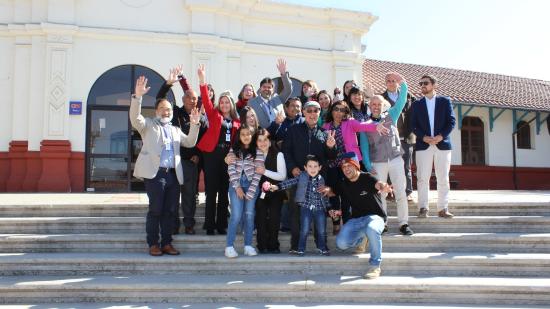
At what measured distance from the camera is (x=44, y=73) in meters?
10.3

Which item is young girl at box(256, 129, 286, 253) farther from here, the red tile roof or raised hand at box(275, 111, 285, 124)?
the red tile roof

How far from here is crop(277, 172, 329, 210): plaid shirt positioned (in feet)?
17.4

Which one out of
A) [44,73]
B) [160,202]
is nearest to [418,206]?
[160,202]

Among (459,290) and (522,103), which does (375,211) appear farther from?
(522,103)

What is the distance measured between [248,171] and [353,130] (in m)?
1.49

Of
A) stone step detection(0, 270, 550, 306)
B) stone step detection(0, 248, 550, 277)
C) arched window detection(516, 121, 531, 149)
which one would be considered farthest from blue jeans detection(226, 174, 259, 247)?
arched window detection(516, 121, 531, 149)

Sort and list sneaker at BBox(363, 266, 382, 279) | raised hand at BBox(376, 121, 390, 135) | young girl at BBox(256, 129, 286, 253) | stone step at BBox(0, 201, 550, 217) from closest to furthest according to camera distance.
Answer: sneaker at BBox(363, 266, 382, 279)
young girl at BBox(256, 129, 286, 253)
raised hand at BBox(376, 121, 390, 135)
stone step at BBox(0, 201, 550, 217)

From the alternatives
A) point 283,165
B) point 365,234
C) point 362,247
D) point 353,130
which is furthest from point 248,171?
point 362,247

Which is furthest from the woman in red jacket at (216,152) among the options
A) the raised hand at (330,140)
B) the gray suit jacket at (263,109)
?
the raised hand at (330,140)

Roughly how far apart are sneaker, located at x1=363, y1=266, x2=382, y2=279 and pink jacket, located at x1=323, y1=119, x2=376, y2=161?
1.44 meters

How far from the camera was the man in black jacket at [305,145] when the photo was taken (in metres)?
5.46

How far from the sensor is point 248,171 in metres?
5.37

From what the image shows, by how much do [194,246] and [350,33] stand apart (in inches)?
357

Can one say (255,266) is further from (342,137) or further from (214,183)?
(342,137)
